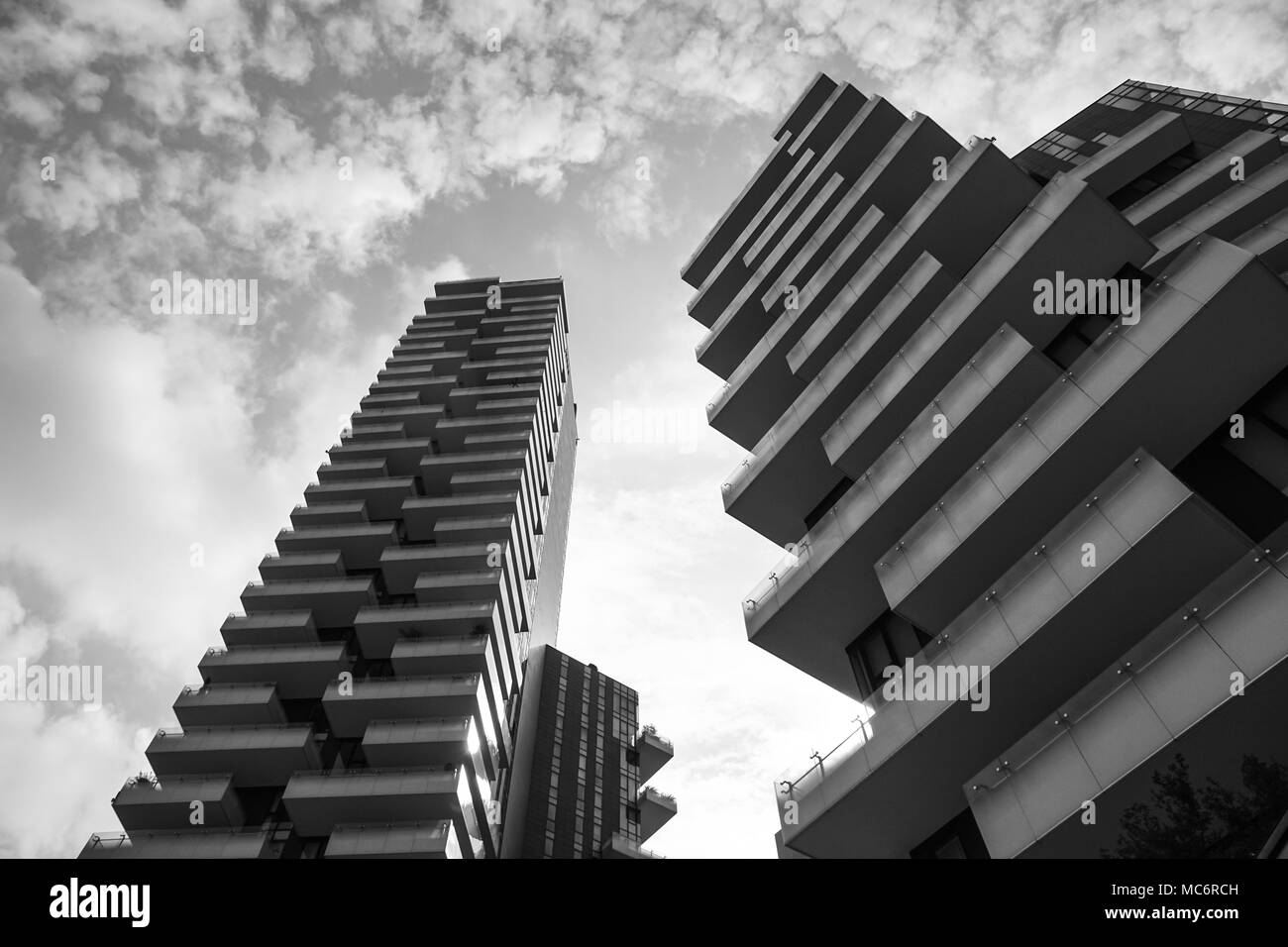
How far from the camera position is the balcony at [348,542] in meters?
36.2

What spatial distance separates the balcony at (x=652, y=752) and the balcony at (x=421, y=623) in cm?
3290

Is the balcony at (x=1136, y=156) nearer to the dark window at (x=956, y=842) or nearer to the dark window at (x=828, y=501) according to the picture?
the dark window at (x=828, y=501)

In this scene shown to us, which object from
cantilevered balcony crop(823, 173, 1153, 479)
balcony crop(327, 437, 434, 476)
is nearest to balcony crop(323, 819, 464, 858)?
cantilevered balcony crop(823, 173, 1153, 479)

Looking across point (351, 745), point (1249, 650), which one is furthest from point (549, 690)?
point (1249, 650)

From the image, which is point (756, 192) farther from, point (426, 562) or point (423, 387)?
point (423, 387)

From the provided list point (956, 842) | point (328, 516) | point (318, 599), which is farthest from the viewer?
point (328, 516)

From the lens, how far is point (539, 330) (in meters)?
57.1

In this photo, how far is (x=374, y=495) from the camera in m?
39.6

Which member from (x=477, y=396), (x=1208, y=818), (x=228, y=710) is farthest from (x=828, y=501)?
(x=477, y=396)

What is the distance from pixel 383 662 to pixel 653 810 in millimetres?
29700

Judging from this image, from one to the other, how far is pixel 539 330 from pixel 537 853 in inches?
1390

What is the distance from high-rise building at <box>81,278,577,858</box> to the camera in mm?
25516
